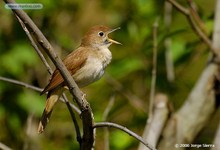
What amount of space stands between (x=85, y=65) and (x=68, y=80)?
142 centimetres

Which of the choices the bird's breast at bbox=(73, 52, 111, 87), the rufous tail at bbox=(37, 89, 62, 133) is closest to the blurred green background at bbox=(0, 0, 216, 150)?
the bird's breast at bbox=(73, 52, 111, 87)

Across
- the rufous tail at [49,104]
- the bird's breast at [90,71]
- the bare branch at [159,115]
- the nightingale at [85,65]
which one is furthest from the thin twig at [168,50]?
the rufous tail at [49,104]

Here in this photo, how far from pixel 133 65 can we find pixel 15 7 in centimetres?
306

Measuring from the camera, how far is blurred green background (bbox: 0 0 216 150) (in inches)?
218

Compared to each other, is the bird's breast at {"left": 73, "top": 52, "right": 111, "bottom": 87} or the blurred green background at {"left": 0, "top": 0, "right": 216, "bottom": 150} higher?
the blurred green background at {"left": 0, "top": 0, "right": 216, "bottom": 150}

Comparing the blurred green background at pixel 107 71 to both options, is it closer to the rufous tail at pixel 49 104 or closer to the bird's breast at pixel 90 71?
the bird's breast at pixel 90 71

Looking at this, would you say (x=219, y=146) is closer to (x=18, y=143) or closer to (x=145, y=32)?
(x=145, y=32)

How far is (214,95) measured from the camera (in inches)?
196

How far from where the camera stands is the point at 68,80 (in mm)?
2963

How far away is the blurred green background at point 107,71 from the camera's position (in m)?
5.53

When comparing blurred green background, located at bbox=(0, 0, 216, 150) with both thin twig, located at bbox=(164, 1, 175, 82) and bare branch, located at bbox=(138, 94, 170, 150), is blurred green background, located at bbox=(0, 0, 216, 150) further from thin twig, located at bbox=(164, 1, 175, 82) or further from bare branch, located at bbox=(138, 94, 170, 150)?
bare branch, located at bbox=(138, 94, 170, 150)

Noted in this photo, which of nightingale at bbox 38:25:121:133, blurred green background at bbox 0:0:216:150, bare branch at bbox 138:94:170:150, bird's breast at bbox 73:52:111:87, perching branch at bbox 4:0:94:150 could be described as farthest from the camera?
blurred green background at bbox 0:0:216:150

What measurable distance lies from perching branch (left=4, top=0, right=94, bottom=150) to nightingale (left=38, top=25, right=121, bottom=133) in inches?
25.6

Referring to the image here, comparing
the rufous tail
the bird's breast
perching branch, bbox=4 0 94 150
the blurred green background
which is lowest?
perching branch, bbox=4 0 94 150
